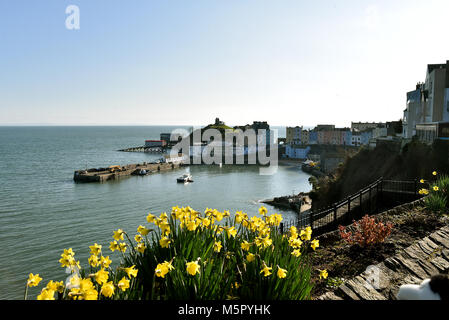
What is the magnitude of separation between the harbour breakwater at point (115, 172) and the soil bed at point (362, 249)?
202ft

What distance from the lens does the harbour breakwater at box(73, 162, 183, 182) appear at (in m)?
63.8

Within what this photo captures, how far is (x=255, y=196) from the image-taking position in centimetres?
5028

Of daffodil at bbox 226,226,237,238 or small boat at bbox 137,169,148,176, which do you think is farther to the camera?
small boat at bbox 137,169,148,176

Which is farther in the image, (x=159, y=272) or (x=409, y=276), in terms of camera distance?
(x=409, y=276)

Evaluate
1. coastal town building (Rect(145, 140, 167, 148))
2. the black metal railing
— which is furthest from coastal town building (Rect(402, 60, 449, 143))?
coastal town building (Rect(145, 140, 167, 148))

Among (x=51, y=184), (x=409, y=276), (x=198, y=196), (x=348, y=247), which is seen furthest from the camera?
(x=51, y=184)

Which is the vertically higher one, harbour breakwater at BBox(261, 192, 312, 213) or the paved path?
the paved path

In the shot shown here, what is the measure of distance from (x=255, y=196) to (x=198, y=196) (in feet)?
26.9

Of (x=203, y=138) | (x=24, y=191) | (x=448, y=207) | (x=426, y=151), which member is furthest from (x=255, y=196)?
(x=203, y=138)

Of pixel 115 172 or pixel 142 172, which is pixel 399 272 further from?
pixel 142 172

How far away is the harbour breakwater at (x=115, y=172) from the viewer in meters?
63.8

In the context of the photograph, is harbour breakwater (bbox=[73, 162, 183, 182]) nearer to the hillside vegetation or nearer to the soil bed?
the hillside vegetation

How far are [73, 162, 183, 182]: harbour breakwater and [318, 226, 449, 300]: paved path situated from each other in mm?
63591
